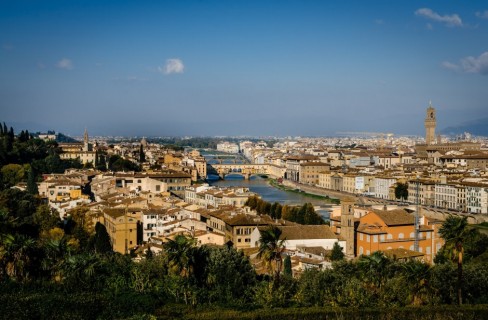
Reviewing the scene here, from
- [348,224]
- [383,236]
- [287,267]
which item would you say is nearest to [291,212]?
[348,224]

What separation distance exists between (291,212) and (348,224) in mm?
7013

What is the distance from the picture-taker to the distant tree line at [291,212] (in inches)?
873

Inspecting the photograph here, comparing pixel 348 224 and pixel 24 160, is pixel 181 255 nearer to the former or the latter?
pixel 348 224

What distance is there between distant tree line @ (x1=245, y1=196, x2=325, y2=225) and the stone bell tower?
5.40 metres

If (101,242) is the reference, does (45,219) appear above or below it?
above

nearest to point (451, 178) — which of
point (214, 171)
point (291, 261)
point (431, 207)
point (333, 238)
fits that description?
point (431, 207)

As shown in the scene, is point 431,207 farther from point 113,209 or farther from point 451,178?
point 113,209

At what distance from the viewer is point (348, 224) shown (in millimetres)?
16422

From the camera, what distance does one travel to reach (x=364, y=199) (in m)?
38.2

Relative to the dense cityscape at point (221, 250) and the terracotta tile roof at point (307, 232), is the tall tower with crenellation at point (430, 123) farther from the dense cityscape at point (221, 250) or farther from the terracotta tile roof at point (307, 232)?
the terracotta tile roof at point (307, 232)

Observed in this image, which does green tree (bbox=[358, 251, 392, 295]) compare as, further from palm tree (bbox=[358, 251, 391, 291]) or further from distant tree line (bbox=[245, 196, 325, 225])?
distant tree line (bbox=[245, 196, 325, 225])

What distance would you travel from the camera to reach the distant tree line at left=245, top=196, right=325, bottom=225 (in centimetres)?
2217

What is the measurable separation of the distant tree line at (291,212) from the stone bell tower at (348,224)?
540cm

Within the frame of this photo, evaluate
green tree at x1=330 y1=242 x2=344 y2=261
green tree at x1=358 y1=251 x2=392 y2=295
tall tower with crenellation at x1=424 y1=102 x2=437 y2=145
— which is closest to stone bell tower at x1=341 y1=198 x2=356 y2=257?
green tree at x1=330 y1=242 x2=344 y2=261
